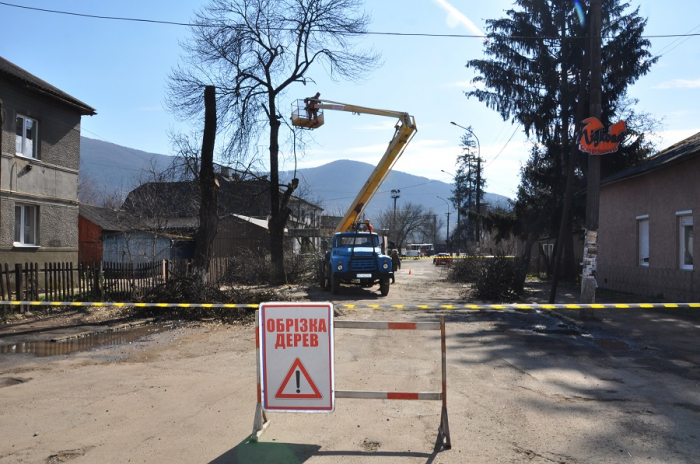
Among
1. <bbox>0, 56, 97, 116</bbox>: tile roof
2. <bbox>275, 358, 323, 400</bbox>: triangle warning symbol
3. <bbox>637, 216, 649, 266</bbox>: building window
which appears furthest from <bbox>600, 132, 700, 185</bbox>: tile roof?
<bbox>0, 56, 97, 116</bbox>: tile roof

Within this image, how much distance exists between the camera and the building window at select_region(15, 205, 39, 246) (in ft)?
61.6

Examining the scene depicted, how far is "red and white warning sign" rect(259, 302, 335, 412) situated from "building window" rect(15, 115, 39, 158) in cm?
1701

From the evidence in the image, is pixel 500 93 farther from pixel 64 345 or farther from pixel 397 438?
pixel 397 438

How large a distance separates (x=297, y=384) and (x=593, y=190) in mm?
10271

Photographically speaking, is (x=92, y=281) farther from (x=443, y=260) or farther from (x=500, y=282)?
(x=443, y=260)

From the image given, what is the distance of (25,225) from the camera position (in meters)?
19.2

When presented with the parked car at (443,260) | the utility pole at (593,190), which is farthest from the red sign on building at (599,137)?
the parked car at (443,260)

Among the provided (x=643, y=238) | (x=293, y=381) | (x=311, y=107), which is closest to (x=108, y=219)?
(x=311, y=107)

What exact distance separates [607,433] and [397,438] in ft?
6.21

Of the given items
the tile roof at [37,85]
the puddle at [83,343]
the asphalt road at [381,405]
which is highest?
the tile roof at [37,85]

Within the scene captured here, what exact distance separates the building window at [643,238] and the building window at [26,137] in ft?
68.6

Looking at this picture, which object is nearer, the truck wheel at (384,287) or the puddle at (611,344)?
the puddle at (611,344)

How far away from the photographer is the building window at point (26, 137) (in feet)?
61.3

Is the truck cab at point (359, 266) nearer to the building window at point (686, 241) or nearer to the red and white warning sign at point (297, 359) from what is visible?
the building window at point (686, 241)
